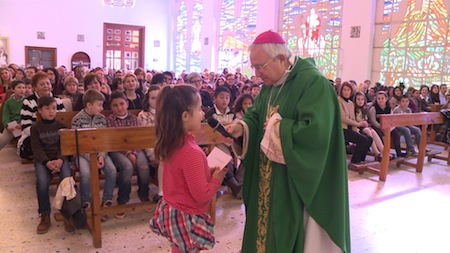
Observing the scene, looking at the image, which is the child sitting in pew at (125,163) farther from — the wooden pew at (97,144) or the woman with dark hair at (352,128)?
the woman with dark hair at (352,128)

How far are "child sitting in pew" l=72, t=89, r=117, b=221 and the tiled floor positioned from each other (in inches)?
10.7

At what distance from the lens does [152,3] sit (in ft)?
63.2

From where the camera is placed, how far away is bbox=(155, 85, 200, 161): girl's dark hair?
2.01m

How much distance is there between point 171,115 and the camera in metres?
2.01

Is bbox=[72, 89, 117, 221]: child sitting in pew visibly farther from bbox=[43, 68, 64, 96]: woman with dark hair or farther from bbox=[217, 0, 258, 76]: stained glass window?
bbox=[217, 0, 258, 76]: stained glass window

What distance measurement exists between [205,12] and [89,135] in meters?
15.5

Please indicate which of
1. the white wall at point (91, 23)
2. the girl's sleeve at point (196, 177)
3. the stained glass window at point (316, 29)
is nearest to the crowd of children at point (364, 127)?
the girl's sleeve at point (196, 177)

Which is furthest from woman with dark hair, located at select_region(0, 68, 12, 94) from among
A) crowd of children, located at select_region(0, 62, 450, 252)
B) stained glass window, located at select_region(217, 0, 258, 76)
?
stained glass window, located at select_region(217, 0, 258, 76)

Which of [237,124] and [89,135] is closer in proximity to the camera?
[237,124]

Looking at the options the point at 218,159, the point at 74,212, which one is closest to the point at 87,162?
the point at 74,212

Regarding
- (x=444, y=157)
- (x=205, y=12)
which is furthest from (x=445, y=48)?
(x=205, y=12)

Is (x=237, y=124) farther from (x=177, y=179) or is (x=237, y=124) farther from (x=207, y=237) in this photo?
(x=207, y=237)

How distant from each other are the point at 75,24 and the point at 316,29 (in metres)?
11.0

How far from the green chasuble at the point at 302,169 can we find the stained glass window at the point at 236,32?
13040 millimetres
